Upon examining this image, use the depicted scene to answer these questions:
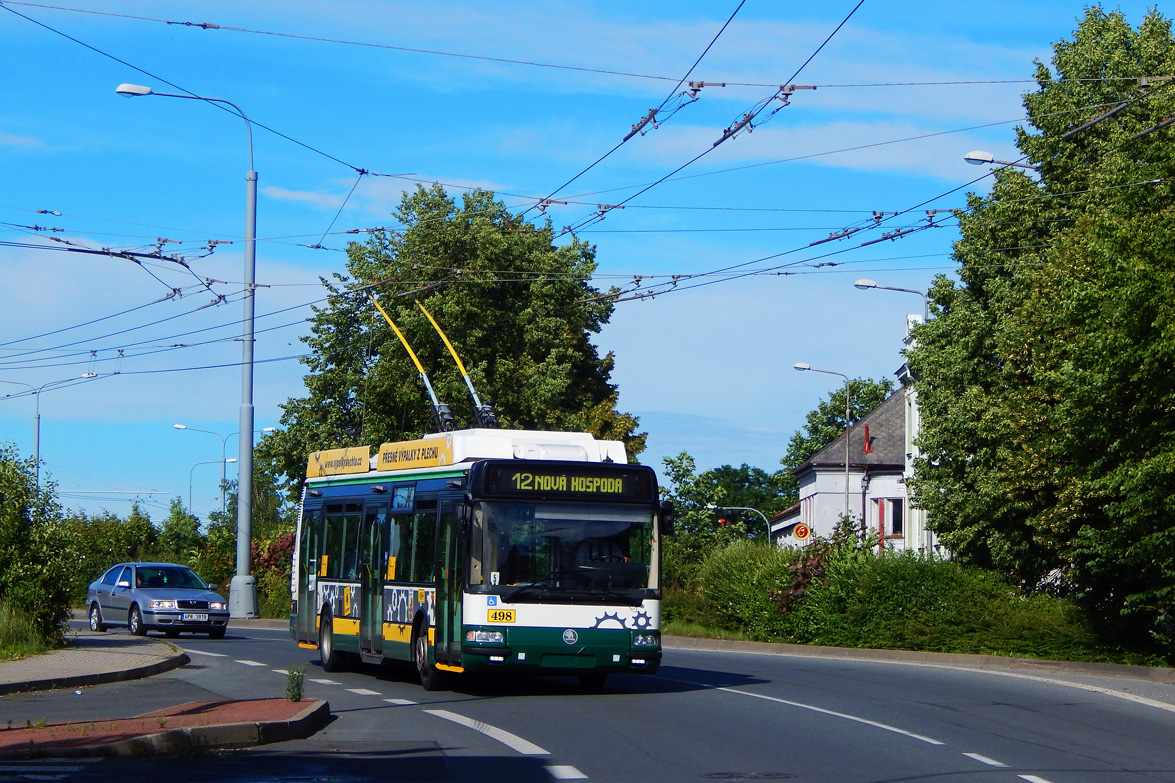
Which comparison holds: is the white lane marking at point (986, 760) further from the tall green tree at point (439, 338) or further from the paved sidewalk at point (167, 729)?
the tall green tree at point (439, 338)

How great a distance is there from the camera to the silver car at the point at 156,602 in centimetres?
3005

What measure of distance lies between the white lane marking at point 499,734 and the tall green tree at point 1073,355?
32.5 ft

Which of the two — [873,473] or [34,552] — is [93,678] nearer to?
[34,552]

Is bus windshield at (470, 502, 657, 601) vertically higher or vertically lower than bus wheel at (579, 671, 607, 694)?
higher

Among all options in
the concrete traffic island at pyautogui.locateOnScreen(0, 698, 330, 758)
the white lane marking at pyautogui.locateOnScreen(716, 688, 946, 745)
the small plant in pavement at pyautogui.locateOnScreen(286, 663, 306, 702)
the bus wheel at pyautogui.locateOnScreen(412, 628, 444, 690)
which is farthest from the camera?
the bus wheel at pyautogui.locateOnScreen(412, 628, 444, 690)

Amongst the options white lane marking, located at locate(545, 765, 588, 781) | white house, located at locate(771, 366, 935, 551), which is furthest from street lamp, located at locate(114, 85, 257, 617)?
white house, located at locate(771, 366, 935, 551)

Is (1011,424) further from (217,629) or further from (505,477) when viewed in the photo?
(217,629)

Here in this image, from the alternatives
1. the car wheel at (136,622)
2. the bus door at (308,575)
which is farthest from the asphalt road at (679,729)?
the car wheel at (136,622)

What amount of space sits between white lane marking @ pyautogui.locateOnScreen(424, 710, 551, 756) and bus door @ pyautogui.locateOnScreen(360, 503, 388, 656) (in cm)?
462

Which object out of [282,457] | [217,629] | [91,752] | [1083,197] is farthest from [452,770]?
[282,457]

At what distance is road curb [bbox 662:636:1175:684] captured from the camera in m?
24.3

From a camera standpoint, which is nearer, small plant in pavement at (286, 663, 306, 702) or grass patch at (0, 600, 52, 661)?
small plant in pavement at (286, 663, 306, 702)

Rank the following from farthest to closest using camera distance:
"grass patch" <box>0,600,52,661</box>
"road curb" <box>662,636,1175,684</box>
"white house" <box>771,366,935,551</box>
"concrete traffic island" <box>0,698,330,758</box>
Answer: "white house" <box>771,366,935,551</box>, "road curb" <box>662,636,1175,684</box>, "grass patch" <box>0,600,52,661</box>, "concrete traffic island" <box>0,698,330,758</box>

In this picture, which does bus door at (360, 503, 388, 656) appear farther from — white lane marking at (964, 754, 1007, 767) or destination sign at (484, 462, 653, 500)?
white lane marking at (964, 754, 1007, 767)
